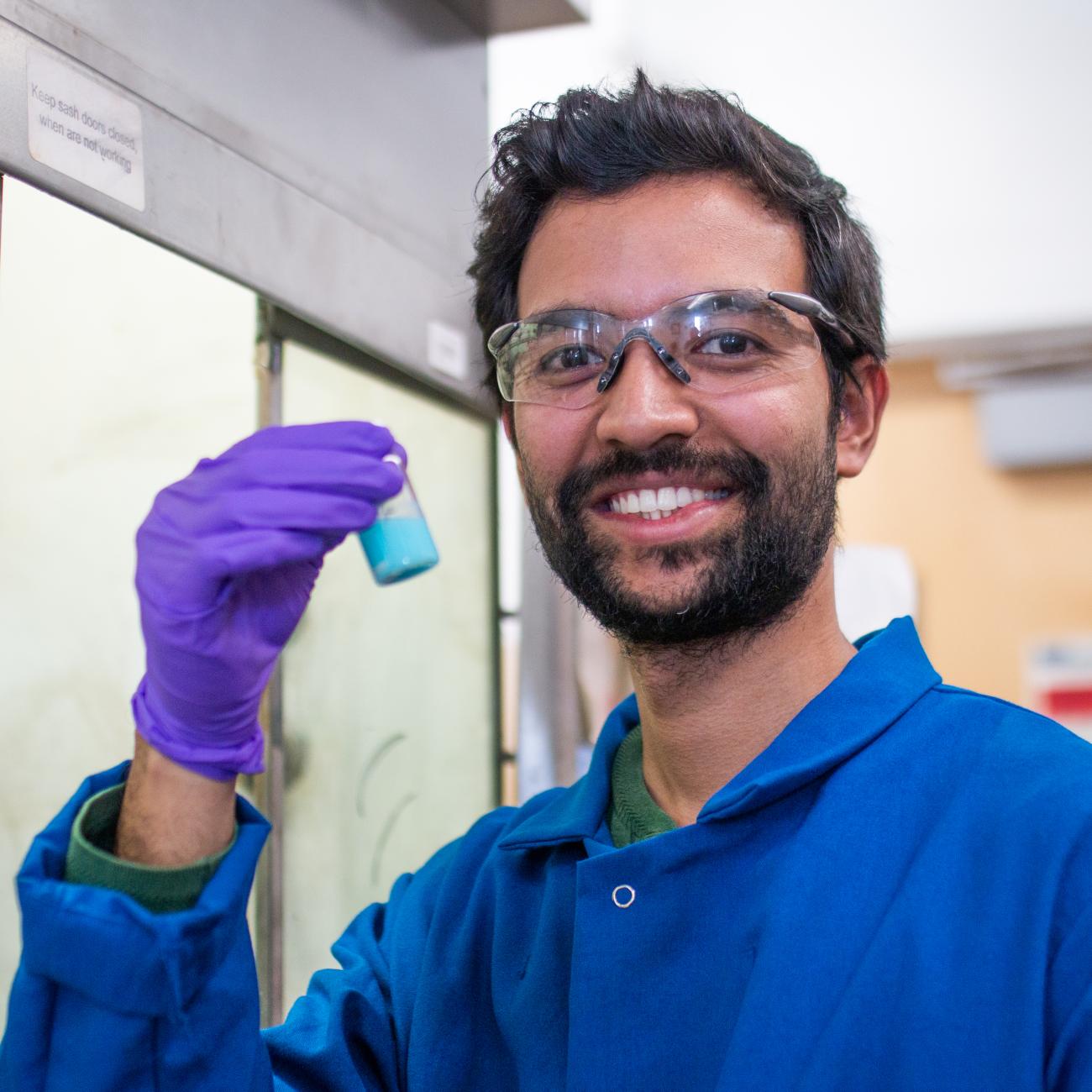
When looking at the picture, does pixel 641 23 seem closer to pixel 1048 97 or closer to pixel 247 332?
pixel 1048 97

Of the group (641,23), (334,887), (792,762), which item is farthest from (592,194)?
(641,23)

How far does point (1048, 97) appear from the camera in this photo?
3.12m

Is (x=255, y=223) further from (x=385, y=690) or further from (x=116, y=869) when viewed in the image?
(x=116, y=869)

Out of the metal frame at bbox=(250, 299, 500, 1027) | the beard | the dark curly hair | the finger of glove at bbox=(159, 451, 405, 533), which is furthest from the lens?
the metal frame at bbox=(250, 299, 500, 1027)

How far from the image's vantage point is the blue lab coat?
93cm

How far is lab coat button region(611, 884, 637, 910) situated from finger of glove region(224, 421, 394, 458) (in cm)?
42

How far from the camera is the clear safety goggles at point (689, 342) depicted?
123 centimetres

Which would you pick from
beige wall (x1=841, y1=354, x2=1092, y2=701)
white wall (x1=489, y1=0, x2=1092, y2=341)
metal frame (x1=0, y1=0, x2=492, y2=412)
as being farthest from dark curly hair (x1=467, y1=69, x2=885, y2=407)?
beige wall (x1=841, y1=354, x2=1092, y2=701)

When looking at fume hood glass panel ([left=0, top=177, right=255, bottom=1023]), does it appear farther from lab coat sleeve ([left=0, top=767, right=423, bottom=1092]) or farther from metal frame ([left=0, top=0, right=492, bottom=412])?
lab coat sleeve ([left=0, top=767, right=423, bottom=1092])

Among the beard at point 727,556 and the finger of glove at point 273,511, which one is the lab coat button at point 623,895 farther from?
the finger of glove at point 273,511

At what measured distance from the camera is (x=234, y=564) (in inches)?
37.8

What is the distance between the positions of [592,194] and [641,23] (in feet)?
7.05

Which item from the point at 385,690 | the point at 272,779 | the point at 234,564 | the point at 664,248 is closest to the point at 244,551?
the point at 234,564

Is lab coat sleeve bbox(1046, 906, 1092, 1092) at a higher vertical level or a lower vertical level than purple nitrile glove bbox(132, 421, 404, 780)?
lower
